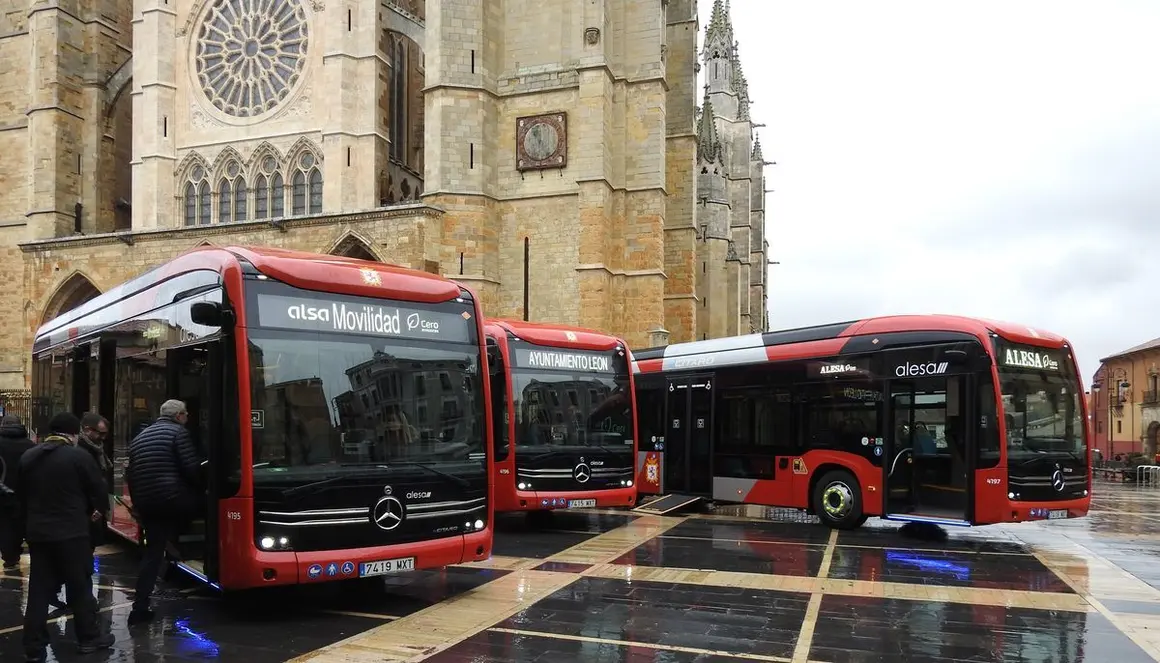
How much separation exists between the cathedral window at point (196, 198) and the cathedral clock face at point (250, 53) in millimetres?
2471

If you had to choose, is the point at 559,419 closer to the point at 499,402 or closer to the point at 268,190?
the point at 499,402

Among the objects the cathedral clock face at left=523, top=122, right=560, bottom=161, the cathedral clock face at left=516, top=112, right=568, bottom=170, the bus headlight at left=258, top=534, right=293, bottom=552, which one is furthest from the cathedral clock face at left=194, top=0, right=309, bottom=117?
the bus headlight at left=258, top=534, right=293, bottom=552

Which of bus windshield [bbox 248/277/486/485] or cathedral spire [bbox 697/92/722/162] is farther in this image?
cathedral spire [bbox 697/92/722/162]

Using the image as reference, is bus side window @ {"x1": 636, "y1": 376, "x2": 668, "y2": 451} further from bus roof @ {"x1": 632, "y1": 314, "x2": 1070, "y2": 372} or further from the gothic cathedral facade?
the gothic cathedral facade

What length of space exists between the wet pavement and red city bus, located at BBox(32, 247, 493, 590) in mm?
581

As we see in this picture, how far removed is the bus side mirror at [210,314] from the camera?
680 cm

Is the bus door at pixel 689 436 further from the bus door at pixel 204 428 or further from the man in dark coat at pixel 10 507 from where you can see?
the man in dark coat at pixel 10 507

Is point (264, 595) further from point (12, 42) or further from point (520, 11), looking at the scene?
point (12, 42)

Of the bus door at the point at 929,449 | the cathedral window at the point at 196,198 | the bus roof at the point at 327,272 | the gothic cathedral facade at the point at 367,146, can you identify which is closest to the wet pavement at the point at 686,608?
the bus door at the point at 929,449

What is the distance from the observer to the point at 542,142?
28.8 metres

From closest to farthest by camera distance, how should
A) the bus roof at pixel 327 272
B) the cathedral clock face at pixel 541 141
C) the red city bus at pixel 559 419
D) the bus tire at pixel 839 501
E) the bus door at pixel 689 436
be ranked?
1. the bus roof at pixel 327 272
2. the red city bus at pixel 559 419
3. the bus tire at pixel 839 501
4. the bus door at pixel 689 436
5. the cathedral clock face at pixel 541 141

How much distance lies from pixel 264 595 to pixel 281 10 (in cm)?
2889

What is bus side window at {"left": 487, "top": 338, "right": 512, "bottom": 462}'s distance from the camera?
12.1m

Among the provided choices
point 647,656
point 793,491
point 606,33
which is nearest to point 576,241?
point 606,33
